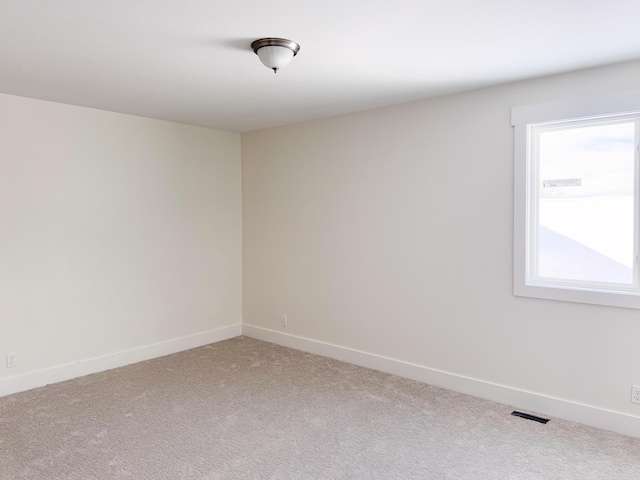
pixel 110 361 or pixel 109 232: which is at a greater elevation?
pixel 109 232

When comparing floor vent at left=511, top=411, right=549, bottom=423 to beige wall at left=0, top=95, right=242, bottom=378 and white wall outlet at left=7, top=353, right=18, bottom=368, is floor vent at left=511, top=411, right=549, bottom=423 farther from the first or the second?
white wall outlet at left=7, top=353, right=18, bottom=368

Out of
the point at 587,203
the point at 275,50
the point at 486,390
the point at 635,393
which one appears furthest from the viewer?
the point at 486,390

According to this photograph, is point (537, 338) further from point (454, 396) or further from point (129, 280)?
point (129, 280)

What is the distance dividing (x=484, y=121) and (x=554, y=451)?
2.27 metres

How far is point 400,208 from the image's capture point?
158 inches

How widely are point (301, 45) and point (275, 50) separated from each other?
0.54 feet

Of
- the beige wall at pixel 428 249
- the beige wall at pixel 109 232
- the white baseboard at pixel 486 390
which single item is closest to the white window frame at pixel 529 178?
the beige wall at pixel 428 249

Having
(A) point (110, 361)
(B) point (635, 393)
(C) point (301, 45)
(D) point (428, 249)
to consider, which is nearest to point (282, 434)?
(D) point (428, 249)

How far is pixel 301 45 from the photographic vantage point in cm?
259

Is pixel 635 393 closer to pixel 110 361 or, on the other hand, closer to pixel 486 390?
Result: pixel 486 390

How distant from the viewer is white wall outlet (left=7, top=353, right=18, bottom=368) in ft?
12.0

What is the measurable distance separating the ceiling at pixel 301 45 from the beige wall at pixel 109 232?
458mm

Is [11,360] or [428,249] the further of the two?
[428,249]

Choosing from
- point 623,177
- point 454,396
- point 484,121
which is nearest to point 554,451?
point 454,396
